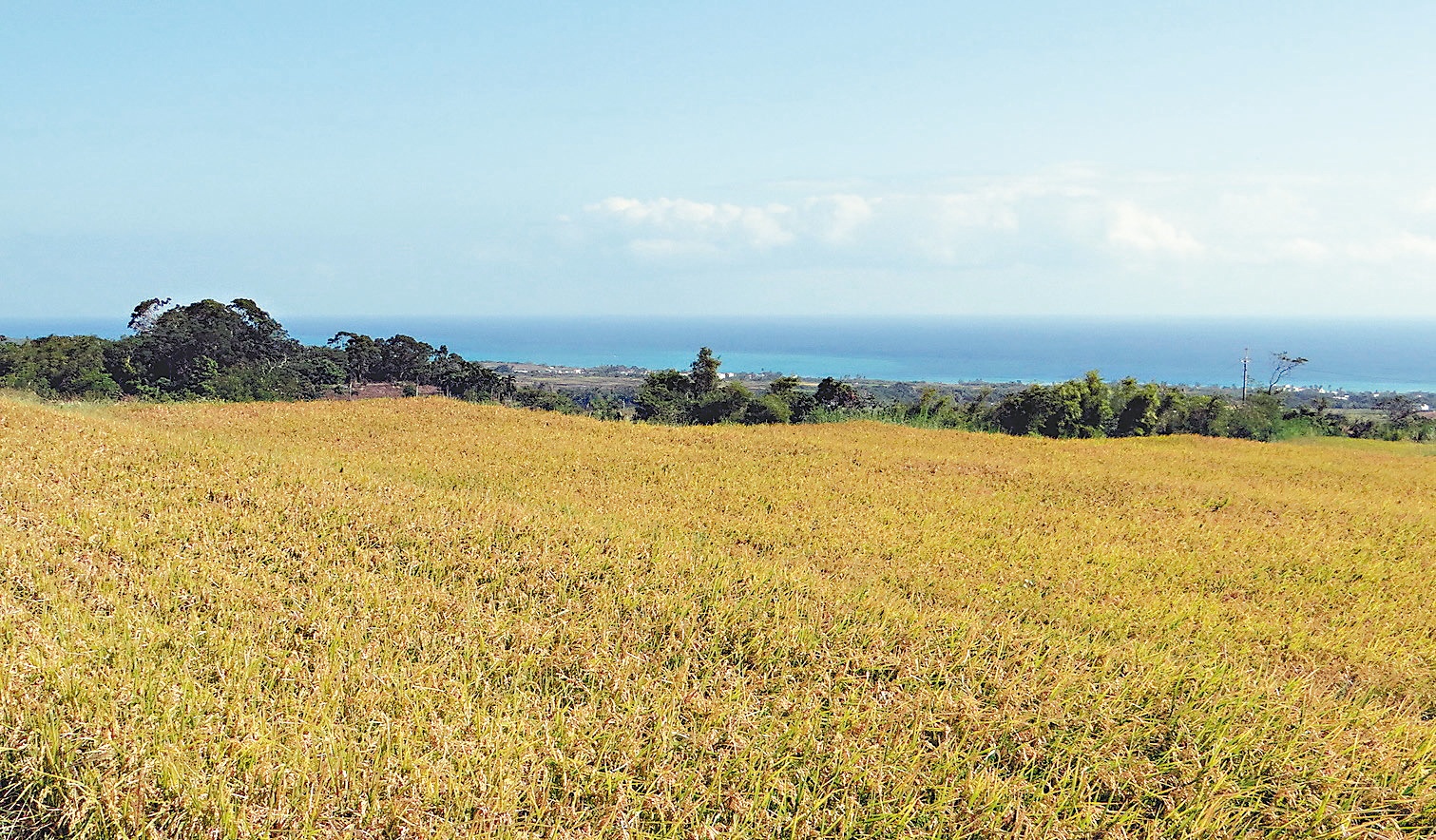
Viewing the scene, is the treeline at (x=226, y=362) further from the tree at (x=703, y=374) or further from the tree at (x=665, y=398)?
the tree at (x=703, y=374)

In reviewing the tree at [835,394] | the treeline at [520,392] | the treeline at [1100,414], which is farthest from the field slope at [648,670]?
the tree at [835,394]

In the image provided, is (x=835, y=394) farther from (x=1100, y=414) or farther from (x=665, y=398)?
(x=1100, y=414)

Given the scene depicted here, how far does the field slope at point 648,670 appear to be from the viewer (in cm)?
216

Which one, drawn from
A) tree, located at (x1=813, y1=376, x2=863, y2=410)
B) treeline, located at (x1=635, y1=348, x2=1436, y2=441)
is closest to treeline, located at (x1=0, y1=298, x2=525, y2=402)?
tree, located at (x1=813, y1=376, x2=863, y2=410)

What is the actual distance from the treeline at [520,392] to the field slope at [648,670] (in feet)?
35.6

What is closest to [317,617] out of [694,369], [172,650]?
[172,650]

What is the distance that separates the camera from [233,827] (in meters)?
1.90

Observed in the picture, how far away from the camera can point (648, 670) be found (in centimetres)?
301

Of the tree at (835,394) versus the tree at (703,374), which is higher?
the tree at (703,374)

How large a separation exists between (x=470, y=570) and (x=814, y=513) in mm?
3529

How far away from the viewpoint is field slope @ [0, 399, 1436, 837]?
7.08 feet

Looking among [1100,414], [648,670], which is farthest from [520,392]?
[648,670]

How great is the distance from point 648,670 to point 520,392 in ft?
127

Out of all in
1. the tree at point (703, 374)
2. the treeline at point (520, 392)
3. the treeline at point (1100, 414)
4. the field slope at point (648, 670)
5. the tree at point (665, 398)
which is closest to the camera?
the field slope at point (648, 670)
